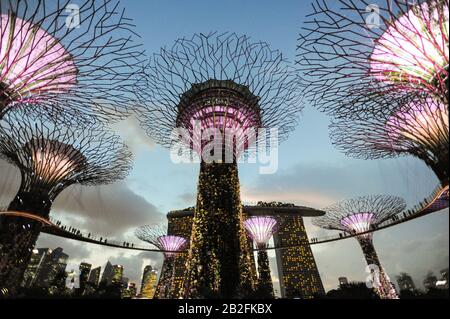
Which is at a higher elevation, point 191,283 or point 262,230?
point 262,230

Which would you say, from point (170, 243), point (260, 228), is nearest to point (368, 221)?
point (260, 228)

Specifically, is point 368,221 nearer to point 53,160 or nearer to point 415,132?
point 415,132

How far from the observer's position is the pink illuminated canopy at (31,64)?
25.5 ft

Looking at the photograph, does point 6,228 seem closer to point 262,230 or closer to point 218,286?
point 218,286

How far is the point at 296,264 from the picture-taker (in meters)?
47.6

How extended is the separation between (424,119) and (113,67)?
1142cm

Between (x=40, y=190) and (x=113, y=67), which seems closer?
(x=113, y=67)

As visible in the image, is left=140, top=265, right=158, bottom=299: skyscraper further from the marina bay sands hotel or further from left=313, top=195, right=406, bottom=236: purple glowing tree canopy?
left=313, top=195, right=406, bottom=236: purple glowing tree canopy

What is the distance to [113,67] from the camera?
8945 millimetres

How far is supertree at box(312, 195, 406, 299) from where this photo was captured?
2217cm

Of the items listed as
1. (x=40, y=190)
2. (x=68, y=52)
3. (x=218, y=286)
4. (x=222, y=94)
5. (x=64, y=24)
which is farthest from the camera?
(x=40, y=190)

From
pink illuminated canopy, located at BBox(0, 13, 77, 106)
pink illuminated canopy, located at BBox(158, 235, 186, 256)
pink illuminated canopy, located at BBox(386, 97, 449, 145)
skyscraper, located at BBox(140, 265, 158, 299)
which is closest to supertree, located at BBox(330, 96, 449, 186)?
pink illuminated canopy, located at BBox(386, 97, 449, 145)
